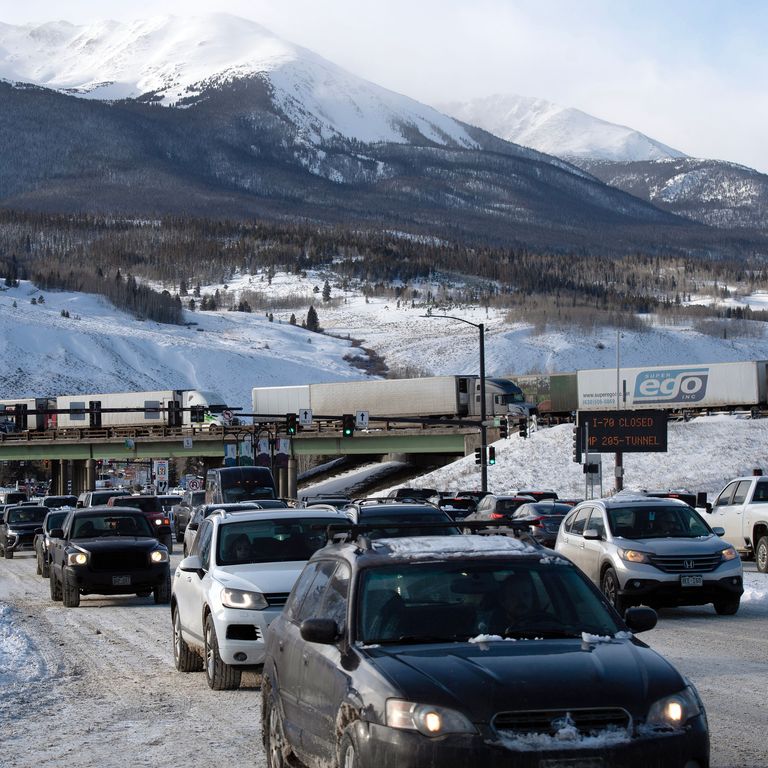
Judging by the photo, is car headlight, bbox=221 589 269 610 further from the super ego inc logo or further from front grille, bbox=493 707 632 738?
the super ego inc logo

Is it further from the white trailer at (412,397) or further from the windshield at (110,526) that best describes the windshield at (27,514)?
the white trailer at (412,397)

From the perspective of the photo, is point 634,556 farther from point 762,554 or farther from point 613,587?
point 762,554

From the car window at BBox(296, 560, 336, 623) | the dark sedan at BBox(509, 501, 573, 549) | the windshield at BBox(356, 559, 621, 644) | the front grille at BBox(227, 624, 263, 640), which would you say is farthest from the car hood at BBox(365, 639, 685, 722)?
the dark sedan at BBox(509, 501, 573, 549)

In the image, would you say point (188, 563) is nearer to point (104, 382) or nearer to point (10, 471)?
point (10, 471)

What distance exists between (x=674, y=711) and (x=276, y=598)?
6.73 m

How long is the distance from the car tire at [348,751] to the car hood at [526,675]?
361 millimetres

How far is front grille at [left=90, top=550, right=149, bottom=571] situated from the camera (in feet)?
75.5

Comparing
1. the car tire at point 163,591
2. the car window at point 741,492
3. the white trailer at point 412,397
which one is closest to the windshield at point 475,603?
the car tire at point 163,591

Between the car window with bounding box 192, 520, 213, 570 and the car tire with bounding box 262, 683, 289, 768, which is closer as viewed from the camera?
the car tire with bounding box 262, 683, 289, 768

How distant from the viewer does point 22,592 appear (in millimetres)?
26516

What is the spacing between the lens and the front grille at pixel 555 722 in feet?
21.5

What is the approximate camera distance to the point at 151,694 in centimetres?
1278

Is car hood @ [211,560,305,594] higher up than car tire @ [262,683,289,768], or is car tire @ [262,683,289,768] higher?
car hood @ [211,560,305,594]

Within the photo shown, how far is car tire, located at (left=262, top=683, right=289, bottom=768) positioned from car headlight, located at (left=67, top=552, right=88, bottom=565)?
14.6 metres
